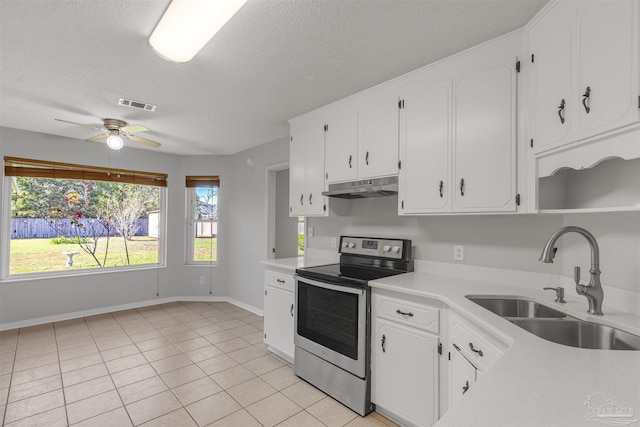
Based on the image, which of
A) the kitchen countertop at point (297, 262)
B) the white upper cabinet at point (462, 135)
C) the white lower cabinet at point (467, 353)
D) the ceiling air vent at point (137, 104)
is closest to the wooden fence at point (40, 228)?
the ceiling air vent at point (137, 104)

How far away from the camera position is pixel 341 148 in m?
2.77

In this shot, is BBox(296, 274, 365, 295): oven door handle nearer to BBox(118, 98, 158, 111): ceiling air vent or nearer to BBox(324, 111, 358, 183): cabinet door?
BBox(324, 111, 358, 183): cabinet door

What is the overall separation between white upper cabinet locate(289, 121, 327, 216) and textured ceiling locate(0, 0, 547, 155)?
0.72 feet

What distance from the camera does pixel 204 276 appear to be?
5141 millimetres

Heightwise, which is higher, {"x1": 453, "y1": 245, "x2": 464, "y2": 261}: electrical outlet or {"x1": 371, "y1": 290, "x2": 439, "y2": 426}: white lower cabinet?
{"x1": 453, "y1": 245, "x2": 464, "y2": 261}: electrical outlet

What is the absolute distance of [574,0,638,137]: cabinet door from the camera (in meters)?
1.12

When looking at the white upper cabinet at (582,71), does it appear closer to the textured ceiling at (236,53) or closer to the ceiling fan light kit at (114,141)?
the textured ceiling at (236,53)

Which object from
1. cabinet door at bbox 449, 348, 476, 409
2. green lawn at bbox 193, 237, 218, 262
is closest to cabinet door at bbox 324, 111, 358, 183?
cabinet door at bbox 449, 348, 476, 409

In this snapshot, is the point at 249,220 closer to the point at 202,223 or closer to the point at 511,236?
the point at 202,223

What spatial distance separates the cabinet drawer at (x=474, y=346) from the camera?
1.34 m

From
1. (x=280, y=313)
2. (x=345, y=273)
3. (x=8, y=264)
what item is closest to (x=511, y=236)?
(x=345, y=273)

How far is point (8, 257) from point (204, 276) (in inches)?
95.9

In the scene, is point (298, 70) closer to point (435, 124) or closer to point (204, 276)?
point (435, 124)

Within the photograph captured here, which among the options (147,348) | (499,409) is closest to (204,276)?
(147,348)
